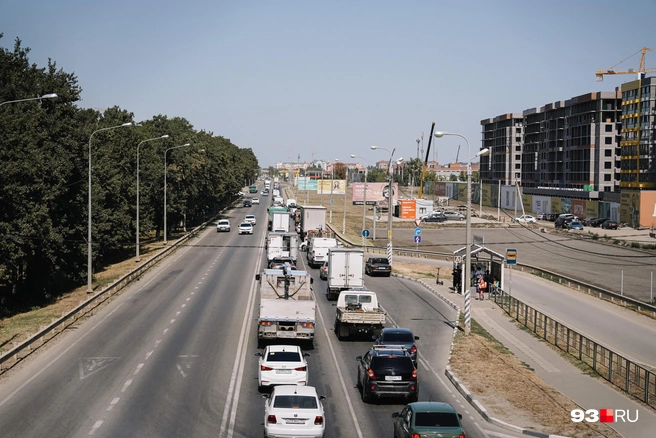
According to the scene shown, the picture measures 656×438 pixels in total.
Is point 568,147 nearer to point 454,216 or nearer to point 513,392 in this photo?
point 454,216

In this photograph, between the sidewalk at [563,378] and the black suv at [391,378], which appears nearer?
the sidewalk at [563,378]

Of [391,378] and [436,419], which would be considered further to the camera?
[391,378]

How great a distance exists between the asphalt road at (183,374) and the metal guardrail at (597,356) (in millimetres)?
3867

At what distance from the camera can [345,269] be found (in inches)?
1721

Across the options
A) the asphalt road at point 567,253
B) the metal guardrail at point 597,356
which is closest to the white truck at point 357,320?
the metal guardrail at point 597,356

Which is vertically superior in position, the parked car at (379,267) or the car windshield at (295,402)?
the car windshield at (295,402)

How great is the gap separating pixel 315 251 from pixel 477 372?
35.0 metres

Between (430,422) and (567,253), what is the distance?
7059 cm

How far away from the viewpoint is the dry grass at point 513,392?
1938 centimetres

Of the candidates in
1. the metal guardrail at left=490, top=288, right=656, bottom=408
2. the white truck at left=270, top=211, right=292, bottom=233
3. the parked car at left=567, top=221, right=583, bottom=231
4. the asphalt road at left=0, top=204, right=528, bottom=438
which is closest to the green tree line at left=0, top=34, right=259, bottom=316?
the asphalt road at left=0, top=204, right=528, bottom=438

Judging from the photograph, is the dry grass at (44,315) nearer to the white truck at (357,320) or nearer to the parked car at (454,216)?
the white truck at (357,320)

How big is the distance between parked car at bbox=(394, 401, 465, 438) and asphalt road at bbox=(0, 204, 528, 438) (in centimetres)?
260

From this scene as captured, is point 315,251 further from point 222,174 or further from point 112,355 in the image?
point 222,174

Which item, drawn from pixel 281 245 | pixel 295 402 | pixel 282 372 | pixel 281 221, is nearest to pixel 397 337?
pixel 282 372
